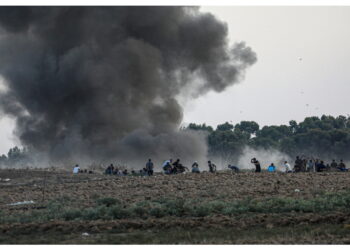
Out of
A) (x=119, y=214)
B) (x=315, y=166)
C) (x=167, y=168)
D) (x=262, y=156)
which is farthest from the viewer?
(x=262, y=156)

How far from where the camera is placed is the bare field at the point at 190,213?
14.7 meters

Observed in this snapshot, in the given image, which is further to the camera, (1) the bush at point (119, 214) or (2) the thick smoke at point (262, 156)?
(2) the thick smoke at point (262, 156)

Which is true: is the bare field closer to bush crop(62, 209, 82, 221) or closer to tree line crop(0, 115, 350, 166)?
bush crop(62, 209, 82, 221)

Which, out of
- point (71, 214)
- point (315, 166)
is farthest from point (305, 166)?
point (71, 214)

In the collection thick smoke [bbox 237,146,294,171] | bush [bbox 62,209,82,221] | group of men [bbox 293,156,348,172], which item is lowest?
bush [bbox 62,209,82,221]

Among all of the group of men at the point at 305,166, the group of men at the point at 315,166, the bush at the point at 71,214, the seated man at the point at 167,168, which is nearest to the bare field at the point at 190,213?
the bush at the point at 71,214

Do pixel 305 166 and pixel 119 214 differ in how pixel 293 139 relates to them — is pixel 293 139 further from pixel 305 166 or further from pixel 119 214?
pixel 119 214

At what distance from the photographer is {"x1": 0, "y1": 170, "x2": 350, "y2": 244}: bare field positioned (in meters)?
14.7

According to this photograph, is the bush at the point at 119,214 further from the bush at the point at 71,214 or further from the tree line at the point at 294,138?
the tree line at the point at 294,138

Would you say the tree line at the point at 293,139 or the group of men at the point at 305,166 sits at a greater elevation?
the tree line at the point at 293,139

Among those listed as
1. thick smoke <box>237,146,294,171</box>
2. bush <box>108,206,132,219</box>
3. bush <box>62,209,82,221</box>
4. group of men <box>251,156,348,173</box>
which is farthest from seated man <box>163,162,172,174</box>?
thick smoke <box>237,146,294,171</box>

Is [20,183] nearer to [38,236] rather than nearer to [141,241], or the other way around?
[38,236]

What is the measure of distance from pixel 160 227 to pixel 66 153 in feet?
168

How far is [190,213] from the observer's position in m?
19.0
